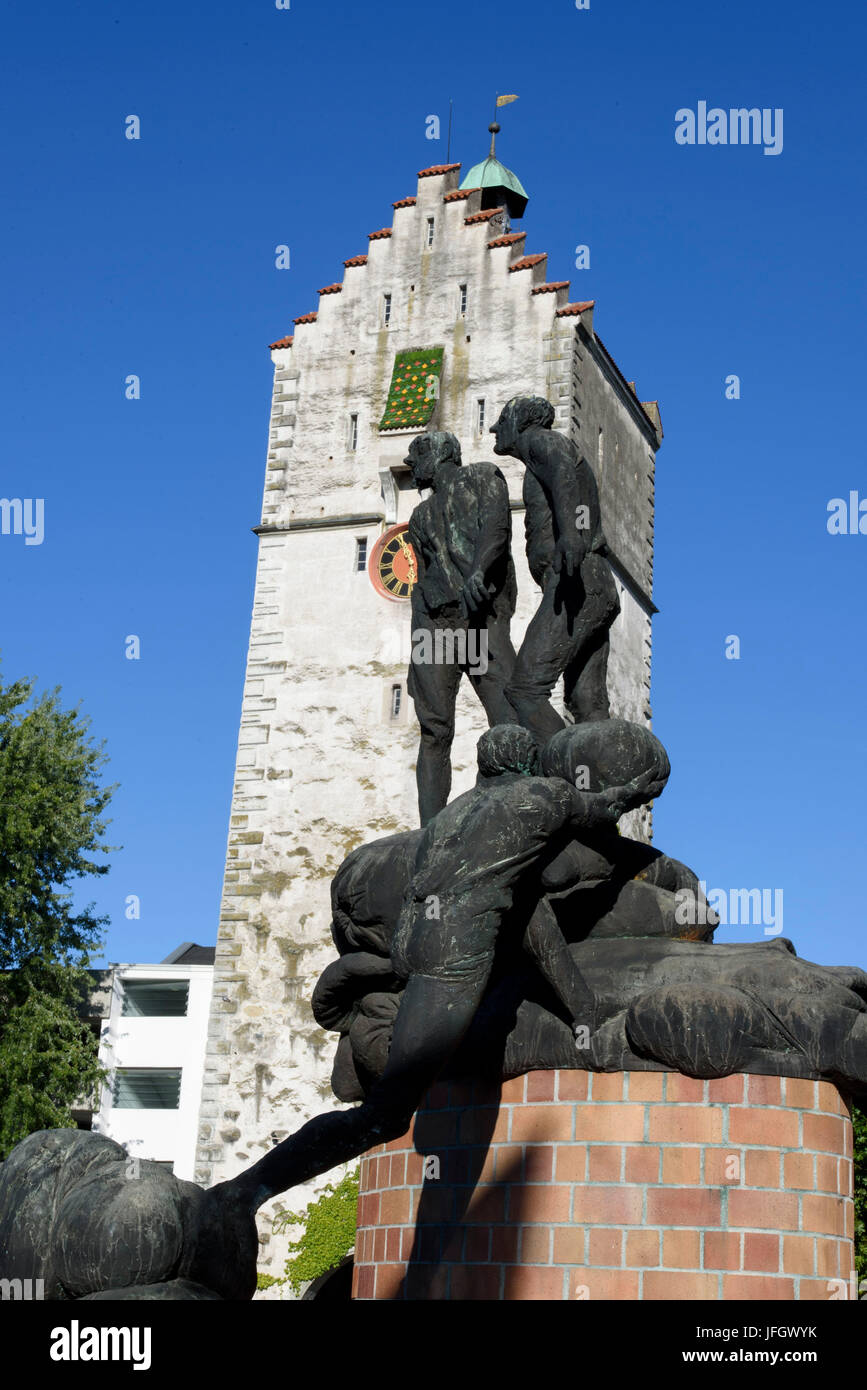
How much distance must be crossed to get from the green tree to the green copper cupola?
22.3 meters

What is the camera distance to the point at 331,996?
850 cm

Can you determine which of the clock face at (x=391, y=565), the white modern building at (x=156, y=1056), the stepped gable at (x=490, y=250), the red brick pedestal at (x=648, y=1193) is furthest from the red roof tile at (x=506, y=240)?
the red brick pedestal at (x=648, y=1193)

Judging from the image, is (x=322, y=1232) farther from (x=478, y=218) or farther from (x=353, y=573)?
(x=478, y=218)

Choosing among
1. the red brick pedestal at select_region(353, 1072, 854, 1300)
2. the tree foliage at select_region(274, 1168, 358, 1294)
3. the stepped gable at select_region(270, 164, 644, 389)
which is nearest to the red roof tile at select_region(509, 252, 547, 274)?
the stepped gable at select_region(270, 164, 644, 389)

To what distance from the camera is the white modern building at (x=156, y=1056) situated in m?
37.8

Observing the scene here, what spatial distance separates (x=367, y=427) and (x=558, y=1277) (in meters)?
30.5

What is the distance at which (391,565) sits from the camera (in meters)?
34.8

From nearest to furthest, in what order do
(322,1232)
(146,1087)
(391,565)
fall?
(322,1232) < (391,565) < (146,1087)

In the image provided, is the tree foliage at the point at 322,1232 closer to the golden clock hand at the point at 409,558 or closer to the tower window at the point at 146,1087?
the tower window at the point at 146,1087

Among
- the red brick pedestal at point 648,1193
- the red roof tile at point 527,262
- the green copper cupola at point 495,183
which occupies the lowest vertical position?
the red brick pedestal at point 648,1193

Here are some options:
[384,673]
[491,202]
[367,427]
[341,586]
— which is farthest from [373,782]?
[491,202]

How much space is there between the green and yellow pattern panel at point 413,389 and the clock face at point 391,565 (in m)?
2.19

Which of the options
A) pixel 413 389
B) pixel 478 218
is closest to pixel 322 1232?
pixel 413 389

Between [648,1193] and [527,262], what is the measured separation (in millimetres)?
31163
